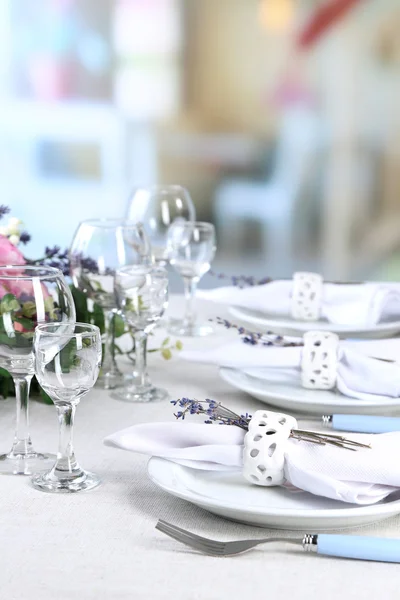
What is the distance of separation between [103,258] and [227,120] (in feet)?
14.0

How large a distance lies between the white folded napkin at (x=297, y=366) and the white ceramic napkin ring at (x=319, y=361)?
1 cm

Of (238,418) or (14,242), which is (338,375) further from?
(14,242)

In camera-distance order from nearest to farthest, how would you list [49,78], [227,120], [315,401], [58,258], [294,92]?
[315,401] < [58,258] < [294,92] < [227,120] < [49,78]

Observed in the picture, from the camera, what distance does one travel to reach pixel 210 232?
1.48 metres

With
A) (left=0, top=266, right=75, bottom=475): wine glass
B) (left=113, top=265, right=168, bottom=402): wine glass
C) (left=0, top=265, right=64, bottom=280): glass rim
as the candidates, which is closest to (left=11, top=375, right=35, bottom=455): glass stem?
(left=0, top=266, right=75, bottom=475): wine glass

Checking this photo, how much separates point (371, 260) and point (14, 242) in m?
4.20

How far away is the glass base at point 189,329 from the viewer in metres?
1.49

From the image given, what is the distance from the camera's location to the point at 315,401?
3.43ft

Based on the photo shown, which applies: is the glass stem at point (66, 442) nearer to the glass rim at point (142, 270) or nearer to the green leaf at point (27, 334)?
the green leaf at point (27, 334)

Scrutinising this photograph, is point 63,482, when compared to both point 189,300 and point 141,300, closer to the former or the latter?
point 141,300

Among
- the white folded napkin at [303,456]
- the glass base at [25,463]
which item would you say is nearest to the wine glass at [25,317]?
the glass base at [25,463]

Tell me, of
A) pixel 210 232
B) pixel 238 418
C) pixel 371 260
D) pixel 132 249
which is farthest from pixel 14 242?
pixel 371 260

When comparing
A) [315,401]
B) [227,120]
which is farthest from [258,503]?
[227,120]

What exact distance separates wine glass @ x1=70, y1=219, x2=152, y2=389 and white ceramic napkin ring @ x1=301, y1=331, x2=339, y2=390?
0.24m
